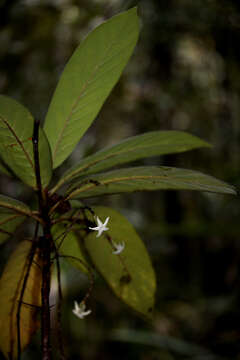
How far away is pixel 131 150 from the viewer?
0.54 meters

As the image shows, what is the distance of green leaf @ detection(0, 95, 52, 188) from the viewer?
1.33 ft

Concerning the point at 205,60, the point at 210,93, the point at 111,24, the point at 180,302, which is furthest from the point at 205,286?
the point at 111,24

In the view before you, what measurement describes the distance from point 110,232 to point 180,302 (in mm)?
2226

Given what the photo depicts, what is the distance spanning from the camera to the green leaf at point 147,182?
0.45 metres

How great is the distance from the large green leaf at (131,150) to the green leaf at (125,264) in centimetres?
9

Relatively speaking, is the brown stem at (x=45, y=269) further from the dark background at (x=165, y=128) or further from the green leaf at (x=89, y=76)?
the dark background at (x=165, y=128)

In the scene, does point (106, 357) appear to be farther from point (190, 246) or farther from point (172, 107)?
point (172, 107)

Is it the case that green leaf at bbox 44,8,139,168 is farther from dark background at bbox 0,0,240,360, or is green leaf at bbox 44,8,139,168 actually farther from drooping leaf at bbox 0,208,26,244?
dark background at bbox 0,0,240,360

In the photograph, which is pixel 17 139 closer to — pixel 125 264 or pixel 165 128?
pixel 125 264

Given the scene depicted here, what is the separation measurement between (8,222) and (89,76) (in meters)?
0.27

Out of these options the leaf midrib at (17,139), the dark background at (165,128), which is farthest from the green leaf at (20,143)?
the dark background at (165,128)

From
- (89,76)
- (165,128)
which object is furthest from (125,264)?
(165,128)

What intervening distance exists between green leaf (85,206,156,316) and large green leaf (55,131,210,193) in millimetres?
94

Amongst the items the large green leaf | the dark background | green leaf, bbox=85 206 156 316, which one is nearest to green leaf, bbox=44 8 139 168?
the large green leaf
